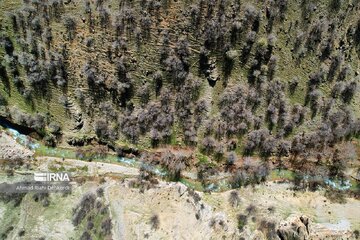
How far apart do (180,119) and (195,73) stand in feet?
15.8

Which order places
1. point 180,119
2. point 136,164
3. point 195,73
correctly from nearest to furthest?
point 195,73
point 180,119
point 136,164

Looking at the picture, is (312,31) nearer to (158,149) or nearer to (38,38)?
(158,149)

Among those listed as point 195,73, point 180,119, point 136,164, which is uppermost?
point 195,73

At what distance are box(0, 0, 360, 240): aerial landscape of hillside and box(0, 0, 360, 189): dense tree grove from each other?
0.12 m

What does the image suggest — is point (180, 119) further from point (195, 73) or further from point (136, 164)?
point (136, 164)

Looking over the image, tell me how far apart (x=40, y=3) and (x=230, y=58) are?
1815cm

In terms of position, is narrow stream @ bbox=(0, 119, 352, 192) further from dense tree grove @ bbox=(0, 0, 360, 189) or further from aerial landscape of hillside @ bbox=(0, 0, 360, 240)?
dense tree grove @ bbox=(0, 0, 360, 189)

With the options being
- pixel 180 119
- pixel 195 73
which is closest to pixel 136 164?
→ pixel 180 119

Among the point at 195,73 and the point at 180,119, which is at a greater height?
the point at 195,73

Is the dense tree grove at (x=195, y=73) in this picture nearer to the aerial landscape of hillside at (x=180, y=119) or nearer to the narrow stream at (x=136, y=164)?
the aerial landscape of hillside at (x=180, y=119)

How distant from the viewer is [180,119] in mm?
38594

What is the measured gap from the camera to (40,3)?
35.2 metres

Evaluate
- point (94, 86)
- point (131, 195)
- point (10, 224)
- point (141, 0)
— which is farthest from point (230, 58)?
point (10, 224)

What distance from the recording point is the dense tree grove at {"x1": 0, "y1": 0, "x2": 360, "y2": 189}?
35.6 m
